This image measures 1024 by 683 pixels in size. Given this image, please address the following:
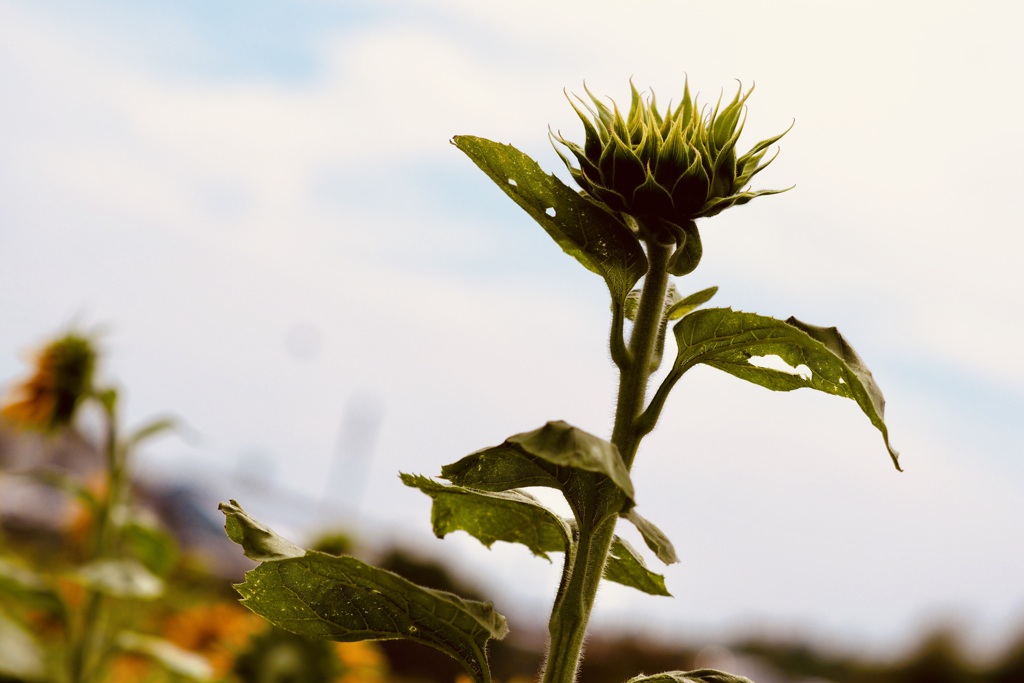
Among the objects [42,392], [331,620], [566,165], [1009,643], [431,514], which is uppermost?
[1009,643]

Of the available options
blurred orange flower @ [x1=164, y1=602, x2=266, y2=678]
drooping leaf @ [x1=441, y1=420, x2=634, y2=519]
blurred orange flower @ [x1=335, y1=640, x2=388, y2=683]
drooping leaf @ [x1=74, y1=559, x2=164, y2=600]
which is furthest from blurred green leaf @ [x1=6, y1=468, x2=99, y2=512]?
drooping leaf @ [x1=441, y1=420, x2=634, y2=519]

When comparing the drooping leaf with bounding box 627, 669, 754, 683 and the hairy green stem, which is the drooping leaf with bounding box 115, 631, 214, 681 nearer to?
the hairy green stem

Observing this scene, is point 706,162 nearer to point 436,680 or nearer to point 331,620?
point 331,620

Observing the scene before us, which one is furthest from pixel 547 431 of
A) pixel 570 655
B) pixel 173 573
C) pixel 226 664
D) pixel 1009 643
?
pixel 1009 643

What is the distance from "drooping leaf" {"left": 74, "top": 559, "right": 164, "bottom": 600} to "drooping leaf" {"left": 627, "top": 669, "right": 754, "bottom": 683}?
2.01 meters

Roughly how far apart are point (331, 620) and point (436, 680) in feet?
18.9

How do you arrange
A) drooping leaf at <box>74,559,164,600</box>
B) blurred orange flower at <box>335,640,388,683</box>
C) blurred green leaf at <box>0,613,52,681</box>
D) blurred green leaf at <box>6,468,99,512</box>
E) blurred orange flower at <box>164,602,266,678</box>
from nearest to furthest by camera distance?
blurred green leaf at <box>0,613,52,681</box>
drooping leaf at <box>74,559,164,600</box>
blurred green leaf at <box>6,468,99,512</box>
blurred orange flower at <box>335,640,388,683</box>
blurred orange flower at <box>164,602,266,678</box>

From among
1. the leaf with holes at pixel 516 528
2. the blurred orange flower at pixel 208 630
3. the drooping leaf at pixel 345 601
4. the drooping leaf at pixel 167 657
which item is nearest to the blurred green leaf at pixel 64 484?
the drooping leaf at pixel 167 657

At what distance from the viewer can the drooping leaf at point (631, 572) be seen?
103 cm

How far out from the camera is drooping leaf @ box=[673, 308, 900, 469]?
0.83 metres

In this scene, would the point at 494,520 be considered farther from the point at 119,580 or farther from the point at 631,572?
the point at 119,580

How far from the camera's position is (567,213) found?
875 millimetres

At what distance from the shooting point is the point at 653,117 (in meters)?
0.86

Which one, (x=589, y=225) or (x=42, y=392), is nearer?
(x=589, y=225)
